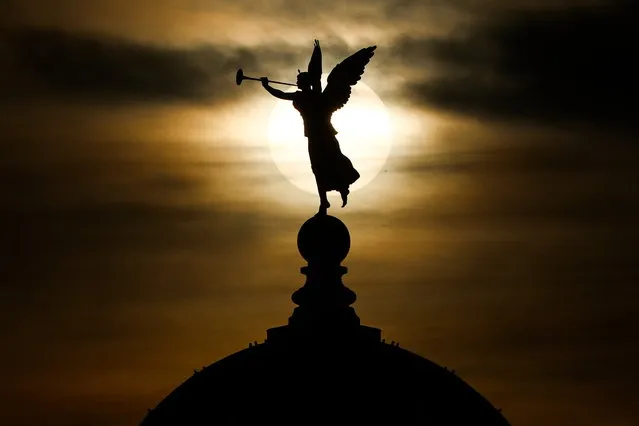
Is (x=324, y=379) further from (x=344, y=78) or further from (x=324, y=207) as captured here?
(x=344, y=78)

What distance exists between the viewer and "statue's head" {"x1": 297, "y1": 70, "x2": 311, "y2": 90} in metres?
57.4

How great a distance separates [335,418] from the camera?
54250 millimetres

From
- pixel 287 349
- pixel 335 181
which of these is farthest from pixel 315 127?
pixel 287 349

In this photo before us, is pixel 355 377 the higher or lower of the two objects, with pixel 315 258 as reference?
lower

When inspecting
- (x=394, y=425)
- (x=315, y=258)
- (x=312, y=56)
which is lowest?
(x=394, y=425)

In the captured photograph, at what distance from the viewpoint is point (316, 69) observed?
2254 inches

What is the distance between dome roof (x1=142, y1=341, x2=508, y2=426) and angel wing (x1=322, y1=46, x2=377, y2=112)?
21.1ft

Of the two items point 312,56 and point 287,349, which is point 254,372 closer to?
point 287,349

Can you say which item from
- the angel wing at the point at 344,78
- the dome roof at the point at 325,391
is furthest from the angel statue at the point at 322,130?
the dome roof at the point at 325,391

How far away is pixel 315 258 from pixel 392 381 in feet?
13.6

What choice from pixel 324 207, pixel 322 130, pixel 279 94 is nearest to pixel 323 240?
pixel 324 207

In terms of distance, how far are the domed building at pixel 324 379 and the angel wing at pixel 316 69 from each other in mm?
3458

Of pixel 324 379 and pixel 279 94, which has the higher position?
pixel 279 94

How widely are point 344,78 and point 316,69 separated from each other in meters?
0.96
